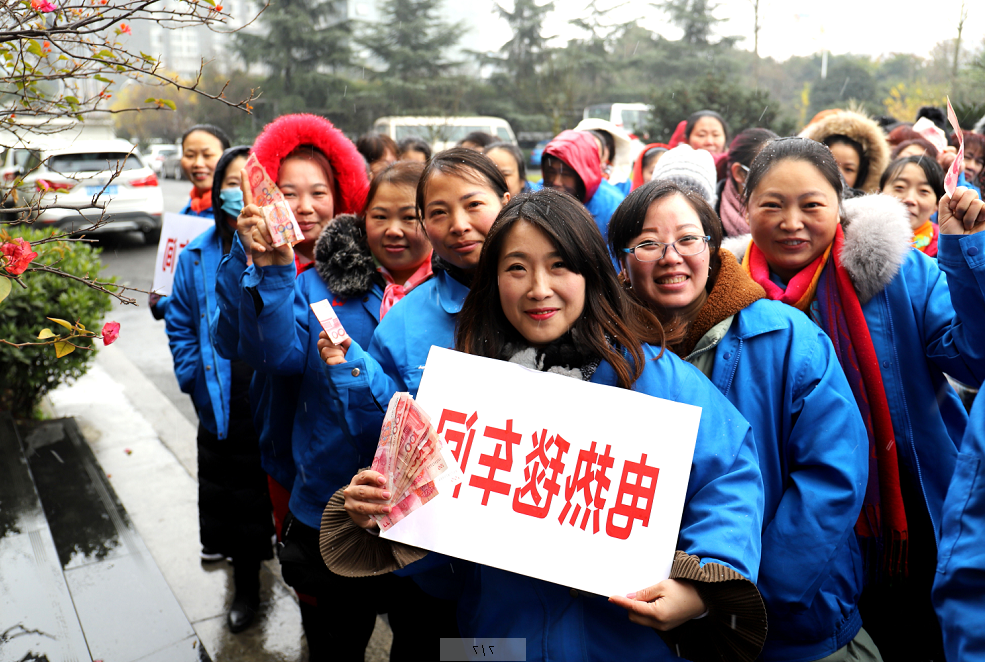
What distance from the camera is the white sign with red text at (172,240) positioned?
11.8ft

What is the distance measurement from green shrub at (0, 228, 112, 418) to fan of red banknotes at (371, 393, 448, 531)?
12.0 ft

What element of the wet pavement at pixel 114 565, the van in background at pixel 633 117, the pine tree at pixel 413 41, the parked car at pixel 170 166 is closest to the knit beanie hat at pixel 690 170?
the wet pavement at pixel 114 565

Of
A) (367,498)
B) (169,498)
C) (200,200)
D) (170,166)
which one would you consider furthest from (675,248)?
(170,166)

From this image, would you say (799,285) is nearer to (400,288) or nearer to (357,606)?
(400,288)

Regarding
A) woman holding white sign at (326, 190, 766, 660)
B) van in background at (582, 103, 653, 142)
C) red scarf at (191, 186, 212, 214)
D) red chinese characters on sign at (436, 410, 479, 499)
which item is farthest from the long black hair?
van in background at (582, 103, 653, 142)

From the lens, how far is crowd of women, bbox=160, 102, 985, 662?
160 cm

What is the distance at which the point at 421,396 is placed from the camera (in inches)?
70.2

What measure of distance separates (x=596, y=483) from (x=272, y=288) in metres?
1.06

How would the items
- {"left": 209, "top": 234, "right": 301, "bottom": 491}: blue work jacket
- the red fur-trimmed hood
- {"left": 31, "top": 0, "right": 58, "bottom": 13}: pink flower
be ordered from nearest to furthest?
{"left": 31, "top": 0, "right": 58, "bottom": 13}: pink flower → {"left": 209, "top": 234, "right": 301, "bottom": 491}: blue work jacket → the red fur-trimmed hood

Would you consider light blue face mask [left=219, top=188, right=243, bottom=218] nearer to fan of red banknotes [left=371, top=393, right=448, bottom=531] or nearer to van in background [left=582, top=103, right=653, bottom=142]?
fan of red banknotes [left=371, top=393, right=448, bottom=531]

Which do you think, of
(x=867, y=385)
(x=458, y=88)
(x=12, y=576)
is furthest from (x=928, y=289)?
(x=458, y=88)

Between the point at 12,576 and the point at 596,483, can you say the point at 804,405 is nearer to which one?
the point at 596,483

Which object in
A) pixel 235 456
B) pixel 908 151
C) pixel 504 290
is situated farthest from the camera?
pixel 908 151

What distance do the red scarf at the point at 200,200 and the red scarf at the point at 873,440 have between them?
3273 millimetres
